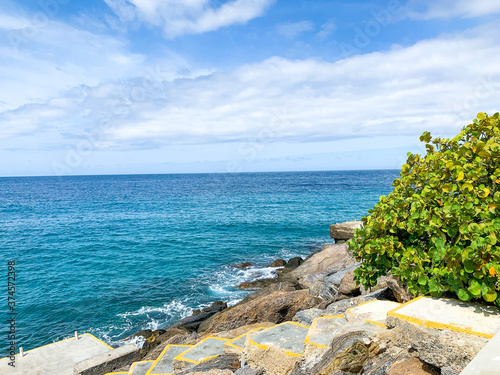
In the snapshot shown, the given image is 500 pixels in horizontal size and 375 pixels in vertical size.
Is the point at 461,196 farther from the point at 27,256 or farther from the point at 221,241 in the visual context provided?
the point at 27,256

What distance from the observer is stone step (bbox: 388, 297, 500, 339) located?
457 cm

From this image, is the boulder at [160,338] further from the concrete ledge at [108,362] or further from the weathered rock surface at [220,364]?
the weathered rock surface at [220,364]

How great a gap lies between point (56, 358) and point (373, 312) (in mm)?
13335

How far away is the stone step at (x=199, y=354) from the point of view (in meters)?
8.04

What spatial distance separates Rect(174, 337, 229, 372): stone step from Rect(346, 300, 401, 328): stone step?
358 cm

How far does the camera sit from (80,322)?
64.4ft

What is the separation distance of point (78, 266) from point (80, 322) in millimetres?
11512

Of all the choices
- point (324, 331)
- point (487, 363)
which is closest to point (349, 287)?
point (324, 331)

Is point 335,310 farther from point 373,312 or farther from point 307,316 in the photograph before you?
point 373,312

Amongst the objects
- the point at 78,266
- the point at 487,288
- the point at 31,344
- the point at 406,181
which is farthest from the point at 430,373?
the point at 78,266

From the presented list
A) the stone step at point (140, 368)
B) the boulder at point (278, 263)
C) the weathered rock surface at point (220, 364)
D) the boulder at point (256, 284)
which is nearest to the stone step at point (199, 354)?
the weathered rock surface at point (220, 364)

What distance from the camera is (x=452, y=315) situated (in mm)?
4953

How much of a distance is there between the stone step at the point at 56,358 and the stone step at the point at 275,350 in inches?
344

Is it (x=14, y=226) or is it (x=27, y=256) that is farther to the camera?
(x=14, y=226)
